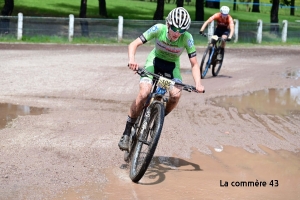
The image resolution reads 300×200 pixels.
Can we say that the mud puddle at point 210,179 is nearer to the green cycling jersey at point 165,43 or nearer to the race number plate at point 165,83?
the race number plate at point 165,83

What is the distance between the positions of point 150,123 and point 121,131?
2.40 meters

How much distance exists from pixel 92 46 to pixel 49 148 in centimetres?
1931

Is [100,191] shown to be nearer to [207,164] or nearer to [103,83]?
[207,164]

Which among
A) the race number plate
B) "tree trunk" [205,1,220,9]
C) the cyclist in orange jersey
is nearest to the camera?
the race number plate

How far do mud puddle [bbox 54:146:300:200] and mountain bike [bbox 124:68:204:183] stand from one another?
0.20m

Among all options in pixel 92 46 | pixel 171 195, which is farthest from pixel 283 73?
pixel 171 195

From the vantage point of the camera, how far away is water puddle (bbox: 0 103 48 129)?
32.8 ft

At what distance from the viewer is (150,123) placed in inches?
272

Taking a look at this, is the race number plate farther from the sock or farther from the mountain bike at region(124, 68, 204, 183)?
the sock

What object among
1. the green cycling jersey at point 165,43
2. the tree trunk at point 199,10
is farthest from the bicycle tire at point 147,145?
the tree trunk at point 199,10

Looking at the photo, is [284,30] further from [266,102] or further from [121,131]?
[121,131]

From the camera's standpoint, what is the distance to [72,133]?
900cm

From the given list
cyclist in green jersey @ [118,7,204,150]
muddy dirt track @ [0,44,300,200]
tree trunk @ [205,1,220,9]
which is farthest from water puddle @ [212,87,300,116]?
tree trunk @ [205,1,220,9]

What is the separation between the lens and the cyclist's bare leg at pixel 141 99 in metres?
7.02
